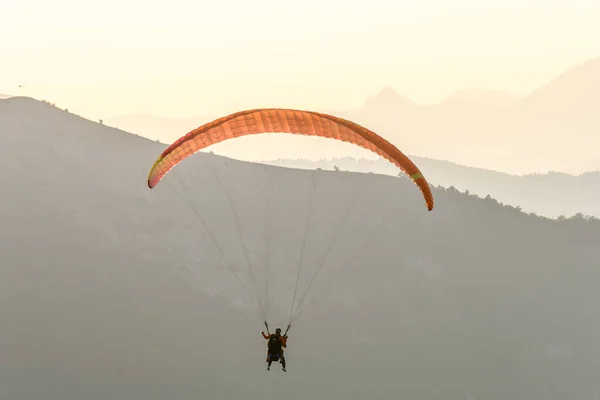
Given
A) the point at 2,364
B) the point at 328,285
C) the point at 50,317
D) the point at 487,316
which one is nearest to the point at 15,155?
the point at 50,317

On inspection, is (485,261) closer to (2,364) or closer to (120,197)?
(120,197)

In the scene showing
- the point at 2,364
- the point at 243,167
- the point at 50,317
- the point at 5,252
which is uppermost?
the point at 243,167

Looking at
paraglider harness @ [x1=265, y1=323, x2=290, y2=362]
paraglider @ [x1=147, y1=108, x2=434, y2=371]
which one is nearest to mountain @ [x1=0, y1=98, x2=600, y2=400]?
paraglider @ [x1=147, y1=108, x2=434, y2=371]

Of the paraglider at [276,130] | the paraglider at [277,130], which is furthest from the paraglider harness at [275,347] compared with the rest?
the paraglider at [276,130]

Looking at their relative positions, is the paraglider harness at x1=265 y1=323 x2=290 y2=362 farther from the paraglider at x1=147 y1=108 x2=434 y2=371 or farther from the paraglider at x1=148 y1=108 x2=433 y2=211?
the paraglider at x1=148 y1=108 x2=433 y2=211

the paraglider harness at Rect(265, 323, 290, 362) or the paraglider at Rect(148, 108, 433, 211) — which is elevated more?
the paraglider at Rect(148, 108, 433, 211)

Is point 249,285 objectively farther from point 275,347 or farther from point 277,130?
point 275,347

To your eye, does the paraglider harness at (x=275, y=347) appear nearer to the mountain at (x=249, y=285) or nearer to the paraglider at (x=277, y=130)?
the paraglider at (x=277, y=130)

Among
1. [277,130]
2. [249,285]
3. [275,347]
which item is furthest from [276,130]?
[249,285]
